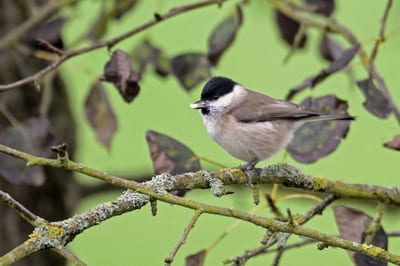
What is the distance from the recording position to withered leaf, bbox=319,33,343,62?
1.99m

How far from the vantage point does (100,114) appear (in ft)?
5.95

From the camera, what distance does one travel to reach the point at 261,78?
4414 mm

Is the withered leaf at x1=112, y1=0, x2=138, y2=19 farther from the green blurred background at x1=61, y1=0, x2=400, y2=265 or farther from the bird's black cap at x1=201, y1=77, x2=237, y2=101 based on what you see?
the green blurred background at x1=61, y1=0, x2=400, y2=265

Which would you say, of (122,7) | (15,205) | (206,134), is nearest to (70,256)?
(15,205)

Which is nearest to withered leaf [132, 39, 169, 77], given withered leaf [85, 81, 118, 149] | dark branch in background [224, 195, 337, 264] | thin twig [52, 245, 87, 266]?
withered leaf [85, 81, 118, 149]

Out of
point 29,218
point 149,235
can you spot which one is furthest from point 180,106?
point 29,218

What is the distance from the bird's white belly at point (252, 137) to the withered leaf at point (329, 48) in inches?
11.8

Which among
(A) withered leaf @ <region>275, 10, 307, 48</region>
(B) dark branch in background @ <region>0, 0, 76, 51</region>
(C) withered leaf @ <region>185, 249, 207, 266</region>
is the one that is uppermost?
(B) dark branch in background @ <region>0, 0, 76, 51</region>

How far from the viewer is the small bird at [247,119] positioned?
177 centimetres

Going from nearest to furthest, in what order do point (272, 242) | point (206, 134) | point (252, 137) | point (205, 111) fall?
point (272, 242) < point (252, 137) < point (205, 111) < point (206, 134)

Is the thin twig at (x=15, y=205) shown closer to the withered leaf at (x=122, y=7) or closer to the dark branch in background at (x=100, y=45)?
the dark branch in background at (x=100, y=45)

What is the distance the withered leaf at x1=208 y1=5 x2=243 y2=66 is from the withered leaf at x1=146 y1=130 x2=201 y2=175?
0.47 meters

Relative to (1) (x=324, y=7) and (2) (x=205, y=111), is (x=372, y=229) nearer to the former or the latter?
(2) (x=205, y=111)

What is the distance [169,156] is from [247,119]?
48 cm
